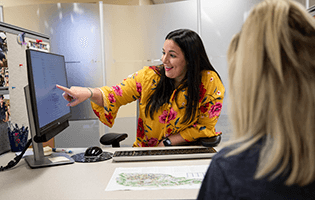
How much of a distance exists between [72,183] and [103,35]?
2706mm

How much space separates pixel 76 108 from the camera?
338cm

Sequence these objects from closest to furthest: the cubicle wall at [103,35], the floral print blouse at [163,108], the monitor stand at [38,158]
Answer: the monitor stand at [38,158], the floral print blouse at [163,108], the cubicle wall at [103,35]

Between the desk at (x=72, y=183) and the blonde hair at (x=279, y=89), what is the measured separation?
420 millimetres

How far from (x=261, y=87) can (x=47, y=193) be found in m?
0.74

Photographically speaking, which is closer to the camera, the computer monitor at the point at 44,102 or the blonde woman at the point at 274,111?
the blonde woman at the point at 274,111

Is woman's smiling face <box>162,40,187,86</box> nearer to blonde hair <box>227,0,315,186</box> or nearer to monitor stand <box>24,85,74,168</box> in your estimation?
monitor stand <box>24,85,74,168</box>

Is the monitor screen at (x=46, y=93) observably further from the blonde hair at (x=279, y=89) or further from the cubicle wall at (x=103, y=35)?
the cubicle wall at (x=103, y=35)

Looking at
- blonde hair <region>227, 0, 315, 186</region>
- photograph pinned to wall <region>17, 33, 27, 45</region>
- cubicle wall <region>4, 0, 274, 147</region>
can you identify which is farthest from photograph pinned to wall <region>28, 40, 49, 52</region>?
blonde hair <region>227, 0, 315, 186</region>

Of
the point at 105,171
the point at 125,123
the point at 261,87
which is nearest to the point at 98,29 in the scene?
the point at 125,123

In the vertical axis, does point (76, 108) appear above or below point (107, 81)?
below

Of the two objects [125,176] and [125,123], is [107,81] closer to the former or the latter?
[125,123]

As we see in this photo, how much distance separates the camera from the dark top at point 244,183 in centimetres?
41

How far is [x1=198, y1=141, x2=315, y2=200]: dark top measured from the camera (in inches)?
16.0

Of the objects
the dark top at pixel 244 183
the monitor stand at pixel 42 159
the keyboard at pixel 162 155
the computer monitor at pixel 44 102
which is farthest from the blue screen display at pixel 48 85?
the dark top at pixel 244 183
